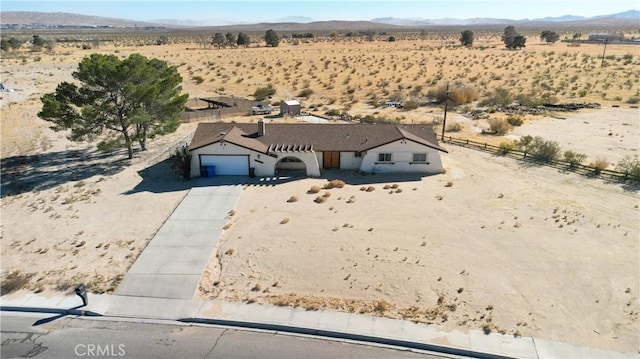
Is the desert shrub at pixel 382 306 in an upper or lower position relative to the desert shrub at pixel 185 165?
lower

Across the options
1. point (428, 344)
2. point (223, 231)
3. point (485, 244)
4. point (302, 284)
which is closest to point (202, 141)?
point (223, 231)

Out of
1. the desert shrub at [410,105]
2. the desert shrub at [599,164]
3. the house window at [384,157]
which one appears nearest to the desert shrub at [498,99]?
Answer: the desert shrub at [410,105]

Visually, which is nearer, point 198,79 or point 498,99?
point 498,99

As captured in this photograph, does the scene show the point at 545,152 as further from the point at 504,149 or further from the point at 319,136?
the point at 319,136

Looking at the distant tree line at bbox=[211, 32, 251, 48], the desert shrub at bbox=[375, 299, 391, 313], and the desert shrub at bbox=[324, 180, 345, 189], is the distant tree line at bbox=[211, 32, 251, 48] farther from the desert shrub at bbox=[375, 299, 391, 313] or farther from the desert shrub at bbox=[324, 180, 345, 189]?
the desert shrub at bbox=[375, 299, 391, 313]

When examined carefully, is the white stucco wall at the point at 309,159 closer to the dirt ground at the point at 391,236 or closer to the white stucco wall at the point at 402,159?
the dirt ground at the point at 391,236

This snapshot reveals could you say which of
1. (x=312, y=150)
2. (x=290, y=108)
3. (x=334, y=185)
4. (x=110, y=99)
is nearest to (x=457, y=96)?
(x=290, y=108)

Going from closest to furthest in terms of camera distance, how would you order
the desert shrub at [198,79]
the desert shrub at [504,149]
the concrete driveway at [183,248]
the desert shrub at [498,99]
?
the concrete driveway at [183,248], the desert shrub at [504,149], the desert shrub at [498,99], the desert shrub at [198,79]

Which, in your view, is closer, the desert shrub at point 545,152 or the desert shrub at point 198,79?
the desert shrub at point 545,152
